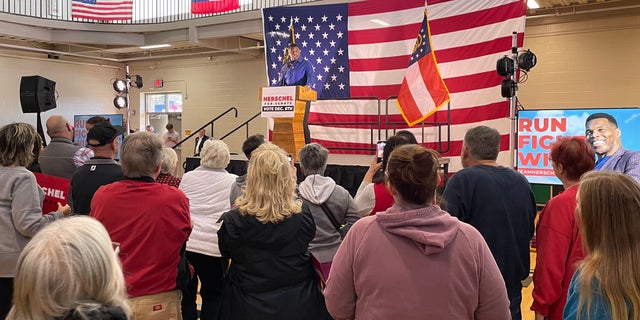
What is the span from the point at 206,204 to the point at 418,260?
229 centimetres

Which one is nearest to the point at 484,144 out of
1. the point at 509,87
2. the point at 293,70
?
the point at 509,87

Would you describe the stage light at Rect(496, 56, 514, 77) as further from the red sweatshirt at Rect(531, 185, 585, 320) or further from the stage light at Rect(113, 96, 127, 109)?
the stage light at Rect(113, 96, 127, 109)

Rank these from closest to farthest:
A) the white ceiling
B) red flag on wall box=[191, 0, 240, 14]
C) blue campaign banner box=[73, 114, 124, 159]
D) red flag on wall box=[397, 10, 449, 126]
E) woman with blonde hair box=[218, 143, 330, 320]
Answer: woman with blonde hair box=[218, 143, 330, 320], red flag on wall box=[397, 10, 449, 126], the white ceiling, red flag on wall box=[191, 0, 240, 14], blue campaign banner box=[73, 114, 124, 159]

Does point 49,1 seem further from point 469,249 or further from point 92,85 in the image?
point 469,249

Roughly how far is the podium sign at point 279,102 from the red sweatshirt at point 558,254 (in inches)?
181

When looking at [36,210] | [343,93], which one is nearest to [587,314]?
[36,210]

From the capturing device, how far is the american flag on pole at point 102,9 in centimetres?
1148

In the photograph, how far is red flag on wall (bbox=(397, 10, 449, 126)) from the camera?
7042 mm

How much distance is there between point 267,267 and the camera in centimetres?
243

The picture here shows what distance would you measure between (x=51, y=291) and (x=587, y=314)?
1.40 meters

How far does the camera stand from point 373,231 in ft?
5.65

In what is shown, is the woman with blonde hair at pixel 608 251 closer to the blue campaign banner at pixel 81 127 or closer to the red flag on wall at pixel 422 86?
the red flag on wall at pixel 422 86

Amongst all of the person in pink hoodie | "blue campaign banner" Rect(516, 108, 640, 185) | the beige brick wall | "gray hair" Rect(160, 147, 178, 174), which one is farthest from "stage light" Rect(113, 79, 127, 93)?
the person in pink hoodie

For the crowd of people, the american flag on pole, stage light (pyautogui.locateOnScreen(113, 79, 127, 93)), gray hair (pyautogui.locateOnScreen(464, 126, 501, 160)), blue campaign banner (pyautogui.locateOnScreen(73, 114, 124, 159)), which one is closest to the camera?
the crowd of people
